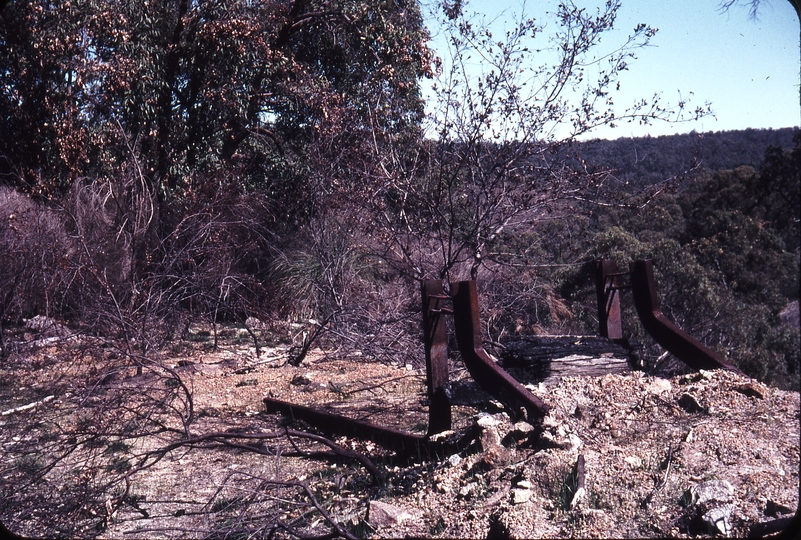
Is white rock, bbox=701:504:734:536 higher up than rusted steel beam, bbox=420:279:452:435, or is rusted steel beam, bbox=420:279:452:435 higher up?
rusted steel beam, bbox=420:279:452:435

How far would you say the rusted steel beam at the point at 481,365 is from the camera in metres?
3.72

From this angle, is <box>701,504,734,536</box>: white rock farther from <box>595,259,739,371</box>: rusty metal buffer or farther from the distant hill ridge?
the distant hill ridge

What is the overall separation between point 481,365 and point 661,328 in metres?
1.48

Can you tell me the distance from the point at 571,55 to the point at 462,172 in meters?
1.89

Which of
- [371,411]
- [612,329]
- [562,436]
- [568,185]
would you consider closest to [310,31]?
[568,185]

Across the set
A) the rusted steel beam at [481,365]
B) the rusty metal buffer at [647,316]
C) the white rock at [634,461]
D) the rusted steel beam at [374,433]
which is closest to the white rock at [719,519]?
the white rock at [634,461]

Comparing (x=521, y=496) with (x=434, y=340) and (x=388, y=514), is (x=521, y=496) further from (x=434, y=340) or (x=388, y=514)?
(x=434, y=340)

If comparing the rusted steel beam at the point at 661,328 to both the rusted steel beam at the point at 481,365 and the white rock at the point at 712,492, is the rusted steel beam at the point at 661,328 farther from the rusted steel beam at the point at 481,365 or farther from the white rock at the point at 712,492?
the white rock at the point at 712,492

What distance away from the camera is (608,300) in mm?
5023

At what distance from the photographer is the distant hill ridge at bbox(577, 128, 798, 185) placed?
316 inches

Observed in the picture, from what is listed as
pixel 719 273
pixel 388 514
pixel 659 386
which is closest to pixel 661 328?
pixel 659 386

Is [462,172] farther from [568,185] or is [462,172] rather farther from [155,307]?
[155,307]

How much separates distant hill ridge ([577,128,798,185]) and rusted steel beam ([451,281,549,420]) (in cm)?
346

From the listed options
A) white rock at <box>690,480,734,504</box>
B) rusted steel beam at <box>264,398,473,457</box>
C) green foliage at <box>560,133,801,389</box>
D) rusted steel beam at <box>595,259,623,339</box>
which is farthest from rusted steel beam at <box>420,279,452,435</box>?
green foliage at <box>560,133,801,389</box>
